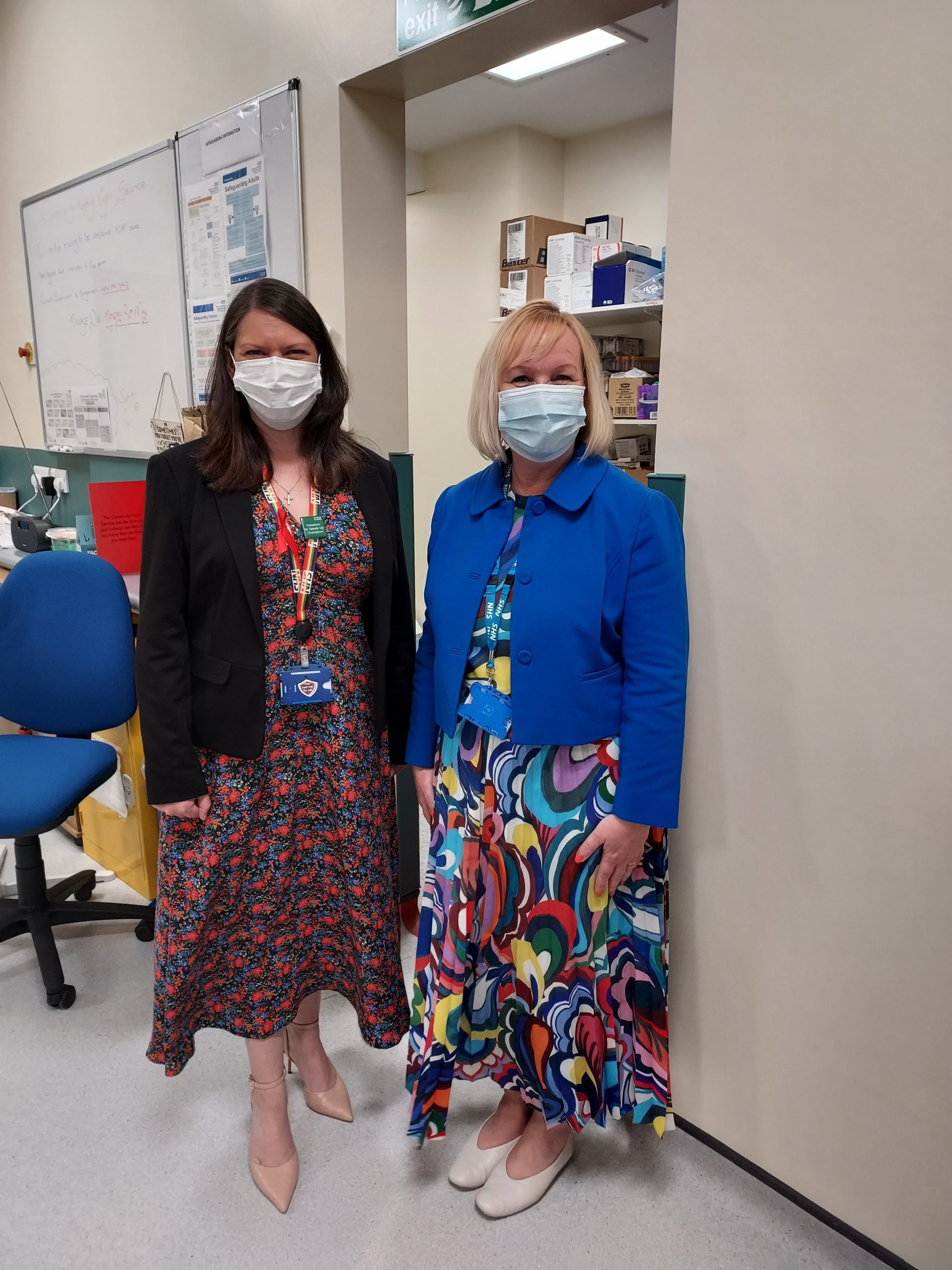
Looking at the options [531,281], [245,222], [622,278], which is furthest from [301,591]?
[531,281]

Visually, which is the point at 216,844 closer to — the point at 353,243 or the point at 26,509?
the point at 353,243

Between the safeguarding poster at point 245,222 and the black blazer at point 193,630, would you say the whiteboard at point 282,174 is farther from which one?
the black blazer at point 193,630

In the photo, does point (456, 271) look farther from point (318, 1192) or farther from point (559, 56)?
point (318, 1192)

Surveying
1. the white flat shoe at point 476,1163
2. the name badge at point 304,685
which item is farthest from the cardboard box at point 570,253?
the white flat shoe at point 476,1163

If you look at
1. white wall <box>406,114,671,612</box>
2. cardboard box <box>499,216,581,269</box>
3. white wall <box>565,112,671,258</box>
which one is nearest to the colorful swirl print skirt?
white wall <box>406,114,671,612</box>

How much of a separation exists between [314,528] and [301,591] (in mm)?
107

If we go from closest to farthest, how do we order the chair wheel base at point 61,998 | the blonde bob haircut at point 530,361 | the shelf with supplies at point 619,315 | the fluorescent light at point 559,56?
the blonde bob haircut at point 530,361
the chair wheel base at point 61,998
the fluorescent light at point 559,56
the shelf with supplies at point 619,315

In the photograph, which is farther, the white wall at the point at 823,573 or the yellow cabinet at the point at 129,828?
the yellow cabinet at the point at 129,828

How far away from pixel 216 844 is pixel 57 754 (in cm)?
100

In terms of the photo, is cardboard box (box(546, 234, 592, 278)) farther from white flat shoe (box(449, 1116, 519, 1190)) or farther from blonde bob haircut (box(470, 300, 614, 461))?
white flat shoe (box(449, 1116, 519, 1190))

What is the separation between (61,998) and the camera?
6.83 ft

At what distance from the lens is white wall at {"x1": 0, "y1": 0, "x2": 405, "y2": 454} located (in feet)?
7.24

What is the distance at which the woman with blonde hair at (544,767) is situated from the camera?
4.29ft

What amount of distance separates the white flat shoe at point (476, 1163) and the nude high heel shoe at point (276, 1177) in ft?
0.98
